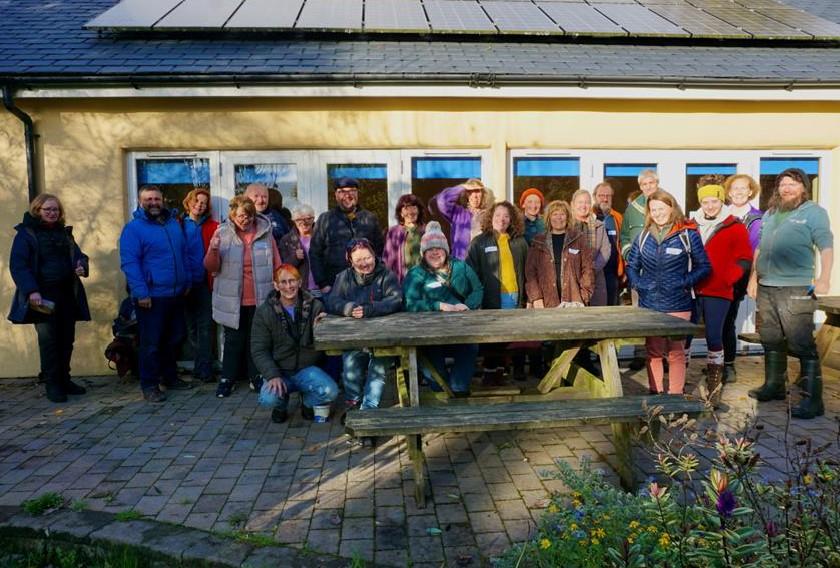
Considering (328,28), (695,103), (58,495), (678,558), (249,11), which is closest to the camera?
(678,558)

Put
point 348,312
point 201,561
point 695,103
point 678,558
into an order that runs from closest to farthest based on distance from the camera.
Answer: point 678,558 < point 201,561 < point 348,312 < point 695,103

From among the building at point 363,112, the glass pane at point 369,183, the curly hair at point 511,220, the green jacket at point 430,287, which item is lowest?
the green jacket at point 430,287

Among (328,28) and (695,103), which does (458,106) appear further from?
(695,103)

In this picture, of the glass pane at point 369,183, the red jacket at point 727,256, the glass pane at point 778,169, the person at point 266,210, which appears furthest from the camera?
the glass pane at point 778,169

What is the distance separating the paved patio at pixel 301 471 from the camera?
317cm

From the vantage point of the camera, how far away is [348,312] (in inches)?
180

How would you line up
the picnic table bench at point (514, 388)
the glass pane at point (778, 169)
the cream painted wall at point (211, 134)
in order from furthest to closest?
the glass pane at point (778, 169) < the cream painted wall at point (211, 134) < the picnic table bench at point (514, 388)

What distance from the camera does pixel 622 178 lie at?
283 inches

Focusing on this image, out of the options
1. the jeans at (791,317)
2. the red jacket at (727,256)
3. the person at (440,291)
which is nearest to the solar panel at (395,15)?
the person at (440,291)

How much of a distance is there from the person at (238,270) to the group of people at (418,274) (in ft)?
0.05

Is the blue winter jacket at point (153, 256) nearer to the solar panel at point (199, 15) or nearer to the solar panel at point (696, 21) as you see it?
the solar panel at point (199, 15)

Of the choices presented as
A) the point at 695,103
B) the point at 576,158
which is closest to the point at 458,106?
the point at 576,158

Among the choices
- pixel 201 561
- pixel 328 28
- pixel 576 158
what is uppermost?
pixel 328 28

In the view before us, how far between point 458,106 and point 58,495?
5.17 meters
